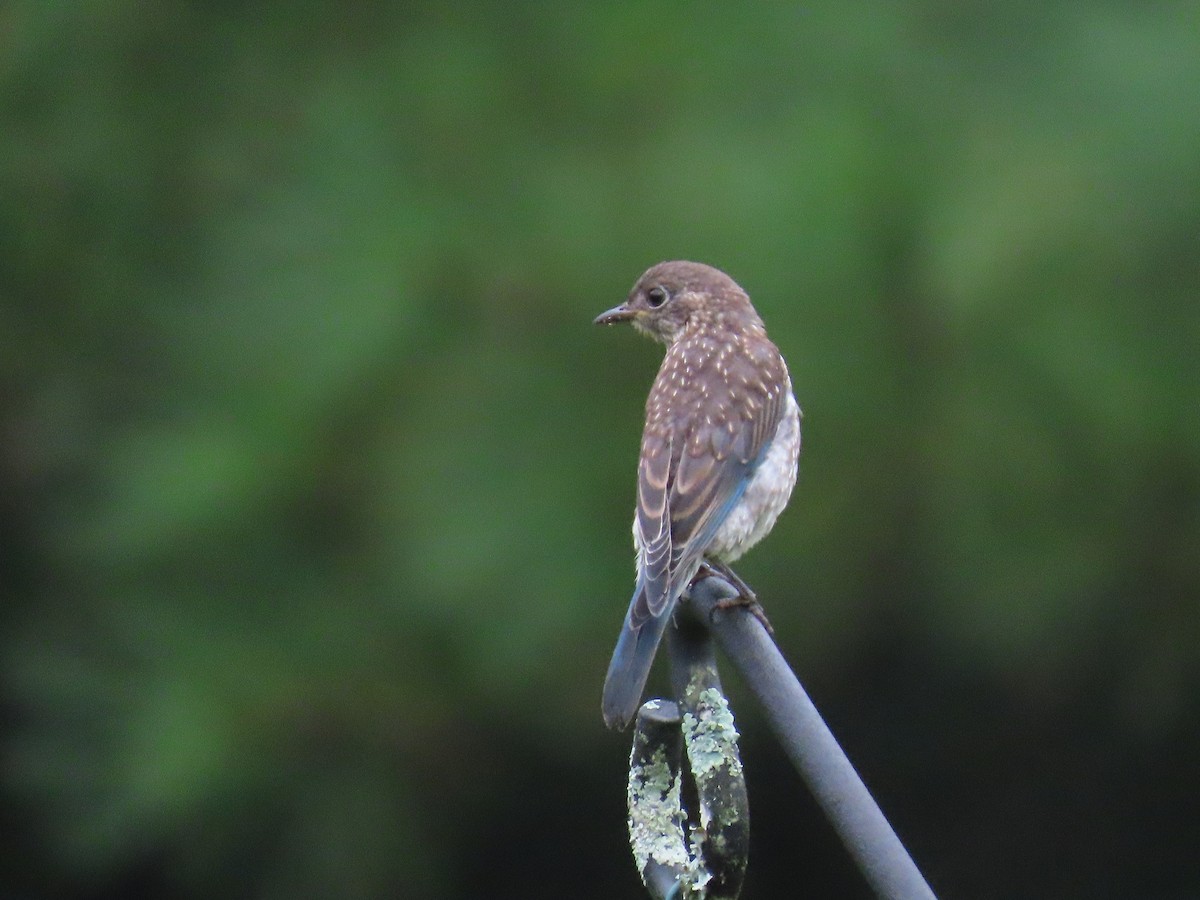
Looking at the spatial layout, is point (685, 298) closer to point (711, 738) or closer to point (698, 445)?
point (698, 445)

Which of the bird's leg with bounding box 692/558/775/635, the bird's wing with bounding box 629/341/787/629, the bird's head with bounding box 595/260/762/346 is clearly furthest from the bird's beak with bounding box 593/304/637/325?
the bird's leg with bounding box 692/558/775/635

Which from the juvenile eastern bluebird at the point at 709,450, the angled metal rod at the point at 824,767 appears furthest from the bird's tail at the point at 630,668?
the angled metal rod at the point at 824,767

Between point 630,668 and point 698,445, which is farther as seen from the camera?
point 698,445

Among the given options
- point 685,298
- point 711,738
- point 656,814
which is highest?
point 685,298

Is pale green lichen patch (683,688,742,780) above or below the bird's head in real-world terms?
below

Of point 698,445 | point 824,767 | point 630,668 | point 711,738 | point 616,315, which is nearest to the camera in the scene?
point 824,767

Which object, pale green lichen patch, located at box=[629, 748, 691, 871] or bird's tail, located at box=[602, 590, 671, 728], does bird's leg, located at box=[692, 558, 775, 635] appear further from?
pale green lichen patch, located at box=[629, 748, 691, 871]

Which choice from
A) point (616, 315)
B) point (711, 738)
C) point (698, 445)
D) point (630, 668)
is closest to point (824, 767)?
point (711, 738)

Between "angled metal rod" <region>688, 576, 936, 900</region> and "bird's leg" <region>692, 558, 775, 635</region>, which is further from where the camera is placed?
"bird's leg" <region>692, 558, 775, 635</region>
